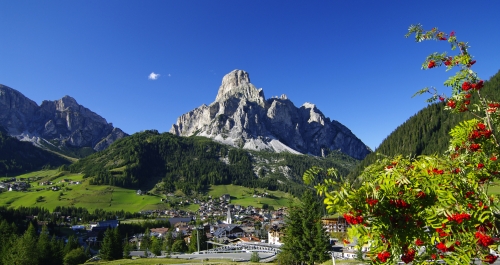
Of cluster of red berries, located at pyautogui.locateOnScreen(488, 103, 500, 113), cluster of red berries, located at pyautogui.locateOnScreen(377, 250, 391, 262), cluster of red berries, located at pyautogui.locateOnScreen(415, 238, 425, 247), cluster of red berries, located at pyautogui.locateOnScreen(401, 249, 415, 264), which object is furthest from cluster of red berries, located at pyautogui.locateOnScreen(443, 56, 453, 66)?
cluster of red berries, located at pyautogui.locateOnScreen(377, 250, 391, 262)

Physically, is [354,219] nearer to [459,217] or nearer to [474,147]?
[459,217]

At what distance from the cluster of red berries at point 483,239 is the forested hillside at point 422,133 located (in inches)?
5473

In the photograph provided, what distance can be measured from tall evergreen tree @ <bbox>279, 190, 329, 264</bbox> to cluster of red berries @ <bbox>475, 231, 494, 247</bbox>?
4079cm

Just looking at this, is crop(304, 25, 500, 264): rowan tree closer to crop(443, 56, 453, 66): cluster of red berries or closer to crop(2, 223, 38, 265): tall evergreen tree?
crop(443, 56, 453, 66): cluster of red berries

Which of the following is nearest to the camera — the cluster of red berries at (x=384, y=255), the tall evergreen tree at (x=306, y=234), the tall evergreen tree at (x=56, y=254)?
the cluster of red berries at (x=384, y=255)

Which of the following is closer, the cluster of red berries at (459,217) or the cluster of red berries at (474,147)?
the cluster of red berries at (459,217)

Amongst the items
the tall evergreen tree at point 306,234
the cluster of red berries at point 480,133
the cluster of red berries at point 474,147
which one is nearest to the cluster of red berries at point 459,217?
the cluster of red berries at point 474,147

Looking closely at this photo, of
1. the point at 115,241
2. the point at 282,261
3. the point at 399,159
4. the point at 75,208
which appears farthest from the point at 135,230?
the point at 399,159

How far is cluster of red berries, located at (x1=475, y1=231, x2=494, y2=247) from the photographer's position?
4.63m

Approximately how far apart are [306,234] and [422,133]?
13550 centimetres

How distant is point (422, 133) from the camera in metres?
154

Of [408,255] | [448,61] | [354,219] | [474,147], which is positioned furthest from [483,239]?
[448,61]

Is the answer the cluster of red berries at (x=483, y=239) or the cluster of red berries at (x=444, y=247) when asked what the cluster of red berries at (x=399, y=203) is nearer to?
the cluster of red berries at (x=444, y=247)

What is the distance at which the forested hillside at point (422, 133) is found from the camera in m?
140
